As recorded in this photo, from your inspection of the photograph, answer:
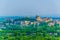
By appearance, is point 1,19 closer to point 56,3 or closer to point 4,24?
point 4,24

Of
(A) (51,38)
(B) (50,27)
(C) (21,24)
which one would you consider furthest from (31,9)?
(A) (51,38)

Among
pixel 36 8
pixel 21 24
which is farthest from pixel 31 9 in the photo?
pixel 21 24

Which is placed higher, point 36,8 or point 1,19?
point 36,8

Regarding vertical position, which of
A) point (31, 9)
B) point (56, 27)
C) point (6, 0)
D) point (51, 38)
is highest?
point (6, 0)

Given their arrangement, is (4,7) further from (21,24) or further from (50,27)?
(50,27)

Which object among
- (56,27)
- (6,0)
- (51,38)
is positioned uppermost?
(6,0)

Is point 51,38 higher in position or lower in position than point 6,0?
lower
